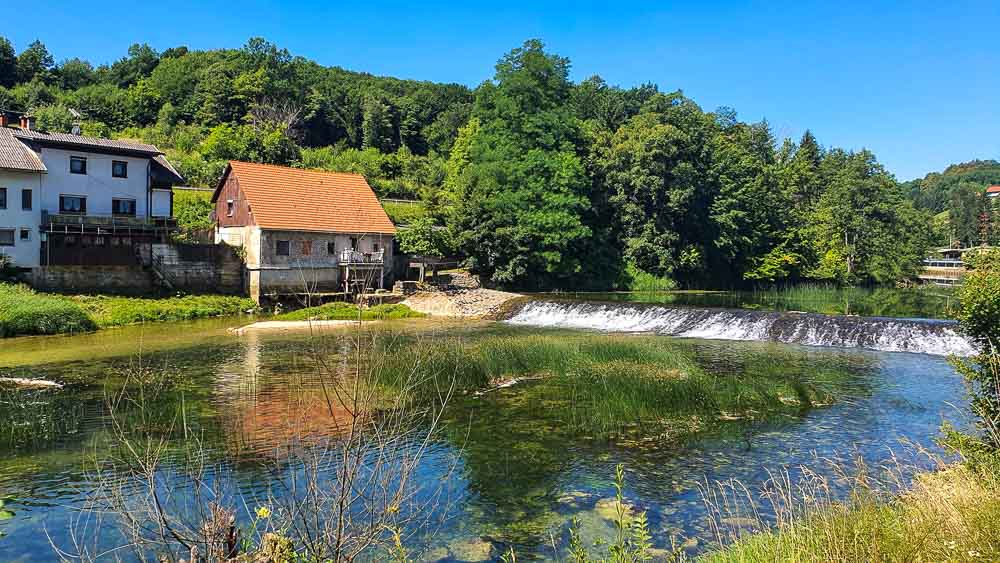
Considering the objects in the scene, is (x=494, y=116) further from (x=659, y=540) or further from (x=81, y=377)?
(x=659, y=540)

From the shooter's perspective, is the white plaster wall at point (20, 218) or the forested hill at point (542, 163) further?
the forested hill at point (542, 163)

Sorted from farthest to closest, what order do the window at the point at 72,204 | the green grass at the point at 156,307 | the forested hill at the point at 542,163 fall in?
the forested hill at the point at 542,163 → the window at the point at 72,204 → the green grass at the point at 156,307

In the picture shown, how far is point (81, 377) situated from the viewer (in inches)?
738

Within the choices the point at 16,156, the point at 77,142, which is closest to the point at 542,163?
the point at 77,142

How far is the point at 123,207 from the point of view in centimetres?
3972

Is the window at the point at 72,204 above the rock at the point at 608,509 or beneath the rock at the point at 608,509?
above

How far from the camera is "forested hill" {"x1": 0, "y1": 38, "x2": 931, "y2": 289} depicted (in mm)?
47969

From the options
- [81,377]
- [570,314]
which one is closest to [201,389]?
[81,377]

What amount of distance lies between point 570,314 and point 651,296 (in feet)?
46.7

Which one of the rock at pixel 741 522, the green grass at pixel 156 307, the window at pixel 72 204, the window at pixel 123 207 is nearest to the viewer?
the rock at pixel 741 522

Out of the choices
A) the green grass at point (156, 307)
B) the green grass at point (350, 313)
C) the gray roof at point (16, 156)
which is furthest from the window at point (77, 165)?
the green grass at point (350, 313)

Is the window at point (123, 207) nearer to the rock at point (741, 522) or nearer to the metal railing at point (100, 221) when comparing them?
the metal railing at point (100, 221)

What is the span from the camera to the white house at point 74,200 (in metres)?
34.0

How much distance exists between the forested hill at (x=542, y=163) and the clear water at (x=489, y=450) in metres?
28.1
